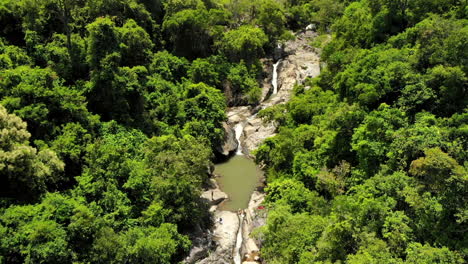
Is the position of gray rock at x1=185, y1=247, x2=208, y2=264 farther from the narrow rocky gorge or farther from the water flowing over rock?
the water flowing over rock

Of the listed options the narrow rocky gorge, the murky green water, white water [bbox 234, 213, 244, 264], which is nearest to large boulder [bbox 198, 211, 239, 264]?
the narrow rocky gorge

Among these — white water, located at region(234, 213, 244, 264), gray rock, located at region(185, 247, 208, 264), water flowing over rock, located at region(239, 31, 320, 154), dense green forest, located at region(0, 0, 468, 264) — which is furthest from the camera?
water flowing over rock, located at region(239, 31, 320, 154)

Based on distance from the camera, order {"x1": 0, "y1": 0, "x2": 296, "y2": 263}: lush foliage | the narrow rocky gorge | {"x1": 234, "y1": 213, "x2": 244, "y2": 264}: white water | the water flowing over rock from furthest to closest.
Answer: the water flowing over rock
the narrow rocky gorge
{"x1": 234, "y1": 213, "x2": 244, "y2": 264}: white water
{"x1": 0, "y1": 0, "x2": 296, "y2": 263}: lush foliage

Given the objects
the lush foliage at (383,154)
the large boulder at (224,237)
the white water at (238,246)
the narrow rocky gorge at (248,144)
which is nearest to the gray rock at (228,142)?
the narrow rocky gorge at (248,144)

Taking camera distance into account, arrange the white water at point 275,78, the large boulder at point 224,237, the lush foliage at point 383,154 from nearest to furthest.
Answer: the lush foliage at point 383,154, the large boulder at point 224,237, the white water at point 275,78

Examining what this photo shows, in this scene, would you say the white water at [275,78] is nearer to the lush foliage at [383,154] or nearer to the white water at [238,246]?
the lush foliage at [383,154]

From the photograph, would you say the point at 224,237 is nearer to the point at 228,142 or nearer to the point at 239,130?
the point at 228,142

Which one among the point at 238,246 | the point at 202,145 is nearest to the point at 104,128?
the point at 202,145
